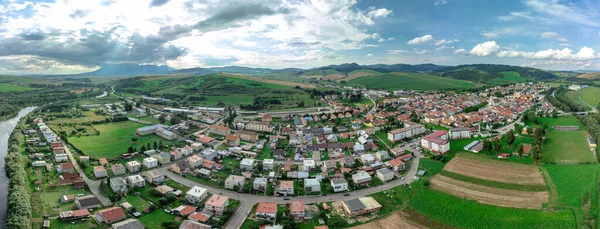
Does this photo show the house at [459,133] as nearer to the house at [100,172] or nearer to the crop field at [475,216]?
the crop field at [475,216]

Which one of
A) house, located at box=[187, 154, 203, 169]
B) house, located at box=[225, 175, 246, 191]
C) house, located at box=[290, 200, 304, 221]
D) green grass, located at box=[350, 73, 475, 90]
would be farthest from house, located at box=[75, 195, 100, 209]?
green grass, located at box=[350, 73, 475, 90]

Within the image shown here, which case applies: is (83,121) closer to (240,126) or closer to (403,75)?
(240,126)

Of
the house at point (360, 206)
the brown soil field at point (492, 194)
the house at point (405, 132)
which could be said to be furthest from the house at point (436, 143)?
the house at point (360, 206)

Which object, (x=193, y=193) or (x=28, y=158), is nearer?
(x=193, y=193)

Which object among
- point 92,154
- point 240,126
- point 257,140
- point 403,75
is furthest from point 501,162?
point 403,75

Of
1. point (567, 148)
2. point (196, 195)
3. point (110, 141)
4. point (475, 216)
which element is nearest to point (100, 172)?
point (196, 195)

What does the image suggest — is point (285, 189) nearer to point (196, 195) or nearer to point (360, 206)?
point (360, 206)
